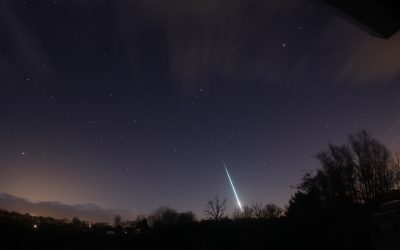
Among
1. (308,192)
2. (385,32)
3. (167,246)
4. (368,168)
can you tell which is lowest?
(385,32)

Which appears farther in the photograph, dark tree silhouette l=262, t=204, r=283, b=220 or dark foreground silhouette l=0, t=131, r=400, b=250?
dark tree silhouette l=262, t=204, r=283, b=220

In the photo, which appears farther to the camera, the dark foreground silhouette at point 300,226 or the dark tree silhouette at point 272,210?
the dark tree silhouette at point 272,210

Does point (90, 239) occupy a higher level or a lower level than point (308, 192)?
lower

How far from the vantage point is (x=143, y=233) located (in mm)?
41312

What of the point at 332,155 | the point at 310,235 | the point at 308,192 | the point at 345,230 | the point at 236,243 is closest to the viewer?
the point at 345,230

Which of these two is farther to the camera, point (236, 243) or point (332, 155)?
point (332, 155)

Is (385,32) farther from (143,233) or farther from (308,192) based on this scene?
(308,192)

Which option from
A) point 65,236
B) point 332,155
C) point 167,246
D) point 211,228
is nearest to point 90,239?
point 65,236

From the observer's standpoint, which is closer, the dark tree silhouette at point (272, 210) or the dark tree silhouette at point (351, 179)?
the dark tree silhouette at point (351, 179)

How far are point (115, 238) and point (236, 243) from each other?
487 inches

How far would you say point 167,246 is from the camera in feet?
128

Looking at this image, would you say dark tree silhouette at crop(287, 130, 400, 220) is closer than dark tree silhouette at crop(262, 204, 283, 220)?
Yes

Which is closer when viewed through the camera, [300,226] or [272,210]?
[300,226]

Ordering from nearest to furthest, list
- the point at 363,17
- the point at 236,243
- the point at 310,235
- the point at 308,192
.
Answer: the point at 363,17, the point at 310,235, the point at 236,243, the point at 308,192
